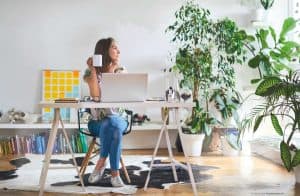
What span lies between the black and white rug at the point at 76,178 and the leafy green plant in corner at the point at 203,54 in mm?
942

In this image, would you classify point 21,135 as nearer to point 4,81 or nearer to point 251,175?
point 4,81

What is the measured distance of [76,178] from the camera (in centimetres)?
349

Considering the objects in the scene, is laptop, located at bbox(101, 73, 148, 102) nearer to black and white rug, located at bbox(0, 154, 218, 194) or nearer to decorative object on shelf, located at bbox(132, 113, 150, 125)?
black and white rug, located at bbox(0, 154, 218, 194)

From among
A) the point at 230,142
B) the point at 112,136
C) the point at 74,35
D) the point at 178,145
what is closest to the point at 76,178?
the point at 112,136

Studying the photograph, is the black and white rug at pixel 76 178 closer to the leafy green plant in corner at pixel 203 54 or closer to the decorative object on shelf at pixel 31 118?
the decorative object on shelf at pixel 31 118

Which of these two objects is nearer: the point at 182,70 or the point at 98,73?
the point at 98,73

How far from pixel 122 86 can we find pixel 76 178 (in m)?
1.11

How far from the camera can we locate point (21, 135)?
511 centimetres

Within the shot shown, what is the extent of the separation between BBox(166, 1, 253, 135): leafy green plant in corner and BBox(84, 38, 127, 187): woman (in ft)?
4.84

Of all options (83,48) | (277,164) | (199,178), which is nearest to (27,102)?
(83,48)

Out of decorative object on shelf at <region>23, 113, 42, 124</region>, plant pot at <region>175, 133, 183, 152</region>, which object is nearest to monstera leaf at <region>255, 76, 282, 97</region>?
plant pot at <region>175, 133, 183, 152</region>

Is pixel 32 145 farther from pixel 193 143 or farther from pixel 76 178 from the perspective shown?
pixel 193 143

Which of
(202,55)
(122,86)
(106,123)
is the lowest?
(106,123)

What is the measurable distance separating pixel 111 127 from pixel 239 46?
221cm
